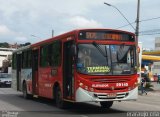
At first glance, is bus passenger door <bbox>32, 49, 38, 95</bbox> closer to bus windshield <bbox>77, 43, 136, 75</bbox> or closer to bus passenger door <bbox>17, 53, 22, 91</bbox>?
bus passenger door <bbox>17, 53, 22, 91</bbox>

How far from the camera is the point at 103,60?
1620 cm

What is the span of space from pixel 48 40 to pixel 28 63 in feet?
15.0

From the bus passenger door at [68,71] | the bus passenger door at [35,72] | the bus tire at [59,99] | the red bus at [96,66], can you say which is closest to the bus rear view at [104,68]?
the red bus at [96,66]

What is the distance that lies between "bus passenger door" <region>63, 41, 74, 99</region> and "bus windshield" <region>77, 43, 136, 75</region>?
60 centimetres

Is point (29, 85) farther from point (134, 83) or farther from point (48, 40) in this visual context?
point (134, 83)

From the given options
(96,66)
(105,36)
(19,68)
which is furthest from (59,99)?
(19,68)

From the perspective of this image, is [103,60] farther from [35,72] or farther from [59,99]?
[35,72]

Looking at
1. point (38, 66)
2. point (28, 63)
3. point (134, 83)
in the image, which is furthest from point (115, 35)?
point (28, 63)

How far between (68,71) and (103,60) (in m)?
1.71

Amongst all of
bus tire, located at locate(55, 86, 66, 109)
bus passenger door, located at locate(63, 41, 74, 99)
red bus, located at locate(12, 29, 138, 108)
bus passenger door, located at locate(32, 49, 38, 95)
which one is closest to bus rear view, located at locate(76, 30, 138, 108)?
red bus, located at locate(12, 29, 138, 108)

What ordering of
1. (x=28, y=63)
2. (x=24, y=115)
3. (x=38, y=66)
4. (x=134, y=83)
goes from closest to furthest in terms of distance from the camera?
1. (x=24, y=115)
2. (x=134, y=83)
3. (x=38, y=66)
4. (x=28, y=63)

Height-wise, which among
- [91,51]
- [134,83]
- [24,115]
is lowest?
[24,115]

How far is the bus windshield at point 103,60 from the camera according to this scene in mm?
16062

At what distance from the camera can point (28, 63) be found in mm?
24531
